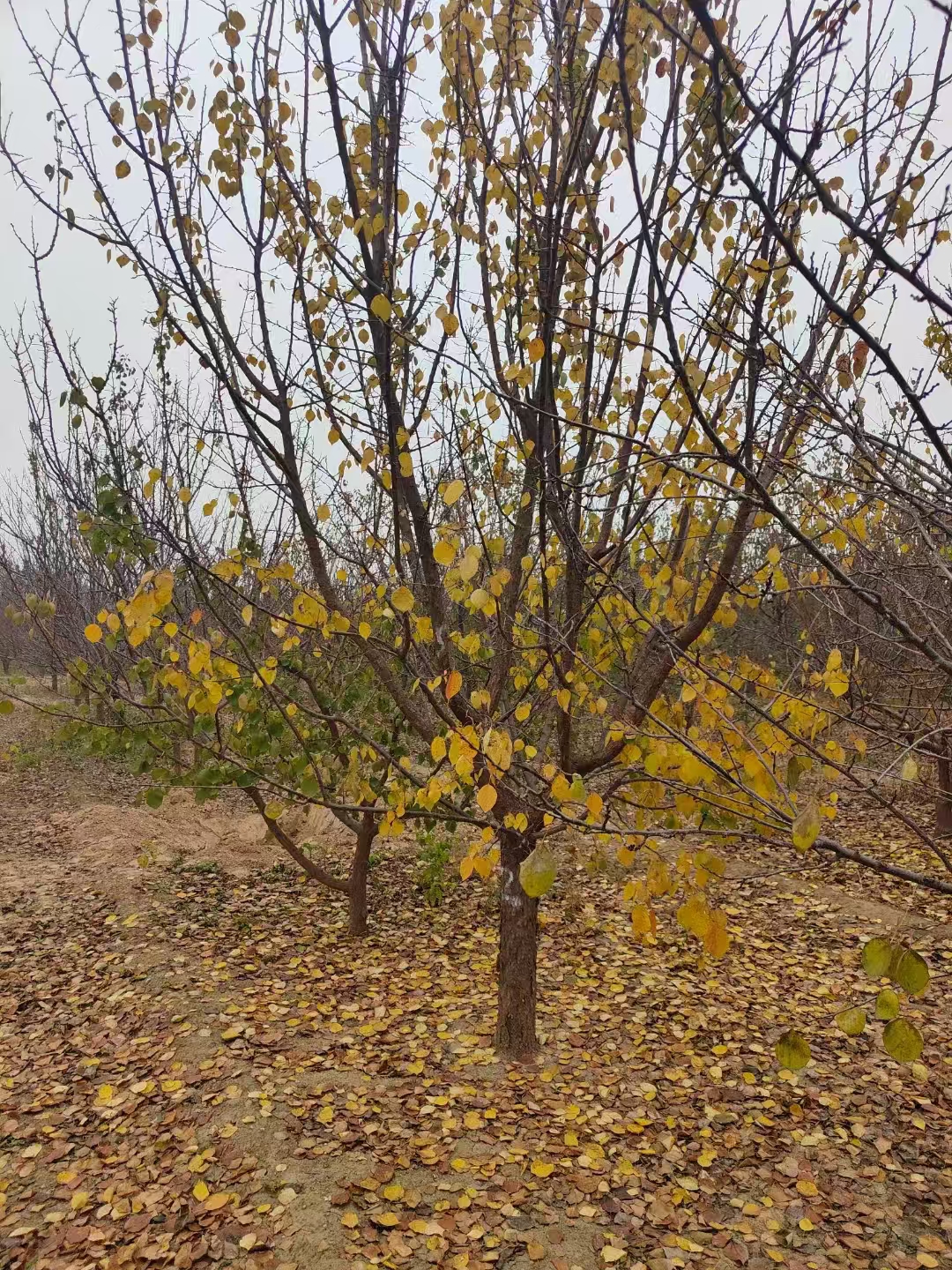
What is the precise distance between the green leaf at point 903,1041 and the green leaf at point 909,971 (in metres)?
0.08

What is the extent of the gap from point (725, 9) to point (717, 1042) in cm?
455

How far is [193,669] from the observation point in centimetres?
254

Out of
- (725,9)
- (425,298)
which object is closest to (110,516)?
(425,298)

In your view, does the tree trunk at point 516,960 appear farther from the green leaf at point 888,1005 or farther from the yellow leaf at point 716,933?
the green leaf at point 888,1005

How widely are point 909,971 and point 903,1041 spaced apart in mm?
120

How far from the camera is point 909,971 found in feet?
3.56

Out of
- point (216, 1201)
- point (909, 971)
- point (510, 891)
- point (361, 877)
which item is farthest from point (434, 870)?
point (909, 971)

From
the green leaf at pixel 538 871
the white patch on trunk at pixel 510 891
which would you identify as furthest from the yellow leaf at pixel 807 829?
the white patch on trunk at pixel 510 891

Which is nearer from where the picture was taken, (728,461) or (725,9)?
(728,461)

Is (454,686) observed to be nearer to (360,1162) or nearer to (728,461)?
(728,461)

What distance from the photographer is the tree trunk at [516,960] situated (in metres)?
3.52

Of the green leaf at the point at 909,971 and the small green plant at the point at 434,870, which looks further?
the small green plant at the point at 434,870

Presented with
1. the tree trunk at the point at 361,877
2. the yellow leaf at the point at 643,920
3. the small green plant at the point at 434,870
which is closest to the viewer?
the yellow leaf at the point at 643,920

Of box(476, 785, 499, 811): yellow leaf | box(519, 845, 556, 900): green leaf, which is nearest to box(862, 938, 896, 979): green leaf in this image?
box(519, 845, 556, 900): green leaf
